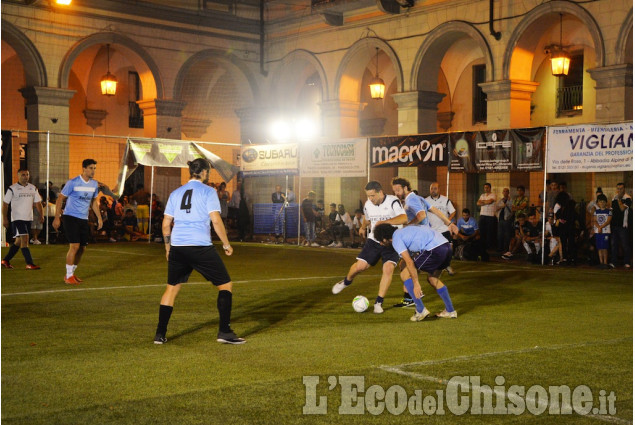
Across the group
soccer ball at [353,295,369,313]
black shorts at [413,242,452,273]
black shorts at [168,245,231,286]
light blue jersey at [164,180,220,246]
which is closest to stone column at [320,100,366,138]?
soccer ball at [353,295,369,313]

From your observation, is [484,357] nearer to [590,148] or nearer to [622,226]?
[590,148]

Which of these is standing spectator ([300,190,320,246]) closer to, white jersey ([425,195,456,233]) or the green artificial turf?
white jersey ([425,195,456,233])

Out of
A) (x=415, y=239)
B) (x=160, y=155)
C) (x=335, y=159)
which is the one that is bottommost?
(x=415, y=239)

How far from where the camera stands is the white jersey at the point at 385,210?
37.8ft

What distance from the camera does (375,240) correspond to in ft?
38.6

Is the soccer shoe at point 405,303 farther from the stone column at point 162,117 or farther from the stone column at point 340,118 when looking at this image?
the stone column at point 162,117

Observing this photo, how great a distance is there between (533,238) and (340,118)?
1052 centimetres

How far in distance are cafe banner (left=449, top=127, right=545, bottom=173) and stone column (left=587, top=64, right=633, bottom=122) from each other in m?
3.40

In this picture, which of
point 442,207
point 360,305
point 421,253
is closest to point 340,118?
point 442,207

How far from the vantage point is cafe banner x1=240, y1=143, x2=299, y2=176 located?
2462 centimetres

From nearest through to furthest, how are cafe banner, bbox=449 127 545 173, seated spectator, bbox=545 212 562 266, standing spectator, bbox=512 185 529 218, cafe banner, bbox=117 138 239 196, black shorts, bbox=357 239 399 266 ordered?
black shorts, bbox=357 239 399 266
cafe banner, bbox=449 127 545 173
seated spectator, bbox=545 212 562 266
standing spectator, bbox=512 185 529 218
cafe banner, bbox=117 138 239 196

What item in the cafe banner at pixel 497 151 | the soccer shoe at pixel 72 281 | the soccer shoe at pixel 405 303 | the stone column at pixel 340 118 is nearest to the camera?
the soccer shoe at pixel 405 303

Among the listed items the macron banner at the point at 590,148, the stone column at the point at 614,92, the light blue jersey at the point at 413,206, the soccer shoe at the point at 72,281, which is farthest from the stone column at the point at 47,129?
the light blue jersey at the point at 413,206

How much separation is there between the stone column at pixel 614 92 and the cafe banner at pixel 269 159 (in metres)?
8.32
